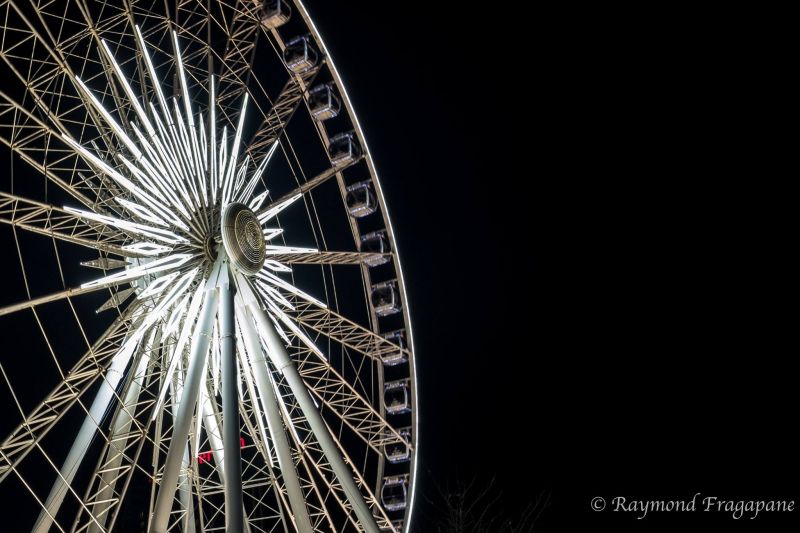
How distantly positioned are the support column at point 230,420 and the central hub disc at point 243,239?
469 millimetres

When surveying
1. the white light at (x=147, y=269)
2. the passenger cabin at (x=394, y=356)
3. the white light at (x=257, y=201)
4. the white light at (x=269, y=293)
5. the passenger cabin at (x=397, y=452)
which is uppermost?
the white light at (x=257, y=201)

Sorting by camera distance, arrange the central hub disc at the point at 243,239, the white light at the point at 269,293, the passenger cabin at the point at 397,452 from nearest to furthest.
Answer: the central hub disc at the point at 243,239 → the white light at the point at 269,293 → the passenger cabin at the point at 397,452

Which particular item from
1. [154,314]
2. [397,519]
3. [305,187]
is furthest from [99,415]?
[397,519]

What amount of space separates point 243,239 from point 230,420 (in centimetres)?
323

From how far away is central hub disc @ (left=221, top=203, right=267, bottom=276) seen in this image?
48.4 ft

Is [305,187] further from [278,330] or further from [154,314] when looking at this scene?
[154,314]

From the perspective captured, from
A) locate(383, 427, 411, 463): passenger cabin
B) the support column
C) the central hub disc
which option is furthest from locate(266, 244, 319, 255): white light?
A: locate(383, 427, 411, 463): passenger cabin

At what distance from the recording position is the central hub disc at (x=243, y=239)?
14.8 metres

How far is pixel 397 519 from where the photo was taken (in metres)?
19.7

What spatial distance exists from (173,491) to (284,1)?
1113cm

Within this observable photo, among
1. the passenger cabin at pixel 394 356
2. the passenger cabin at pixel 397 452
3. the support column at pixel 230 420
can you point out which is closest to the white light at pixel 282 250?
the support column at pixel 230 420

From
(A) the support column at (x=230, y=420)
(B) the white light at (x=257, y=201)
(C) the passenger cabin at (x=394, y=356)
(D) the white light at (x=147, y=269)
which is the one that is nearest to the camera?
(A) the support column at (x=230, y=420)

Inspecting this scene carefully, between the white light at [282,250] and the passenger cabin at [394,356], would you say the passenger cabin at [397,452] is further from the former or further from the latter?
the white light at [282,250]

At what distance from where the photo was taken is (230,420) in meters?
13.2
